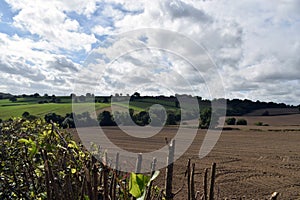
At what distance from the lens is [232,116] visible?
46875mm

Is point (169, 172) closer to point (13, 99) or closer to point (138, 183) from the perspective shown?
point (138, 183)

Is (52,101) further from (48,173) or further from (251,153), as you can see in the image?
(48,173)

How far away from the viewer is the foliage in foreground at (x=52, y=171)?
1.11 metres

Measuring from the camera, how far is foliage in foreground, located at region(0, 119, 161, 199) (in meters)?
1.11

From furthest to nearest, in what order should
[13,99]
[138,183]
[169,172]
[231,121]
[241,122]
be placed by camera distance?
[13,99], [231,121], [241,122], [169,172], [138,183]

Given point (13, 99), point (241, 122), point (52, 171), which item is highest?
point (13, 99)

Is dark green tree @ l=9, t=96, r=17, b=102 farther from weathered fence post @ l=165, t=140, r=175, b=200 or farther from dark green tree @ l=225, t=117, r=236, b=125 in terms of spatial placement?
weathered fence post @ l=165, t=140, r=175, b=200

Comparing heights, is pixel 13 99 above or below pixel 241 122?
above

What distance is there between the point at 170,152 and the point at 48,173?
0.48 meters

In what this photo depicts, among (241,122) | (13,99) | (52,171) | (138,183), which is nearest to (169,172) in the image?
(138,183)

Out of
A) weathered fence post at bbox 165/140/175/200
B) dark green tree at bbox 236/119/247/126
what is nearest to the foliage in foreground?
weathered fence post at bbox 165/140/175/200

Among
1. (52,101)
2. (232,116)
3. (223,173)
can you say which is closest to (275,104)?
(232,116)

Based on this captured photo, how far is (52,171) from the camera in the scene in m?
1.25

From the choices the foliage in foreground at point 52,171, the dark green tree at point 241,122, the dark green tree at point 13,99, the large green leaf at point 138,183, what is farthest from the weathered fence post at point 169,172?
the dark green tree at point 13,99
